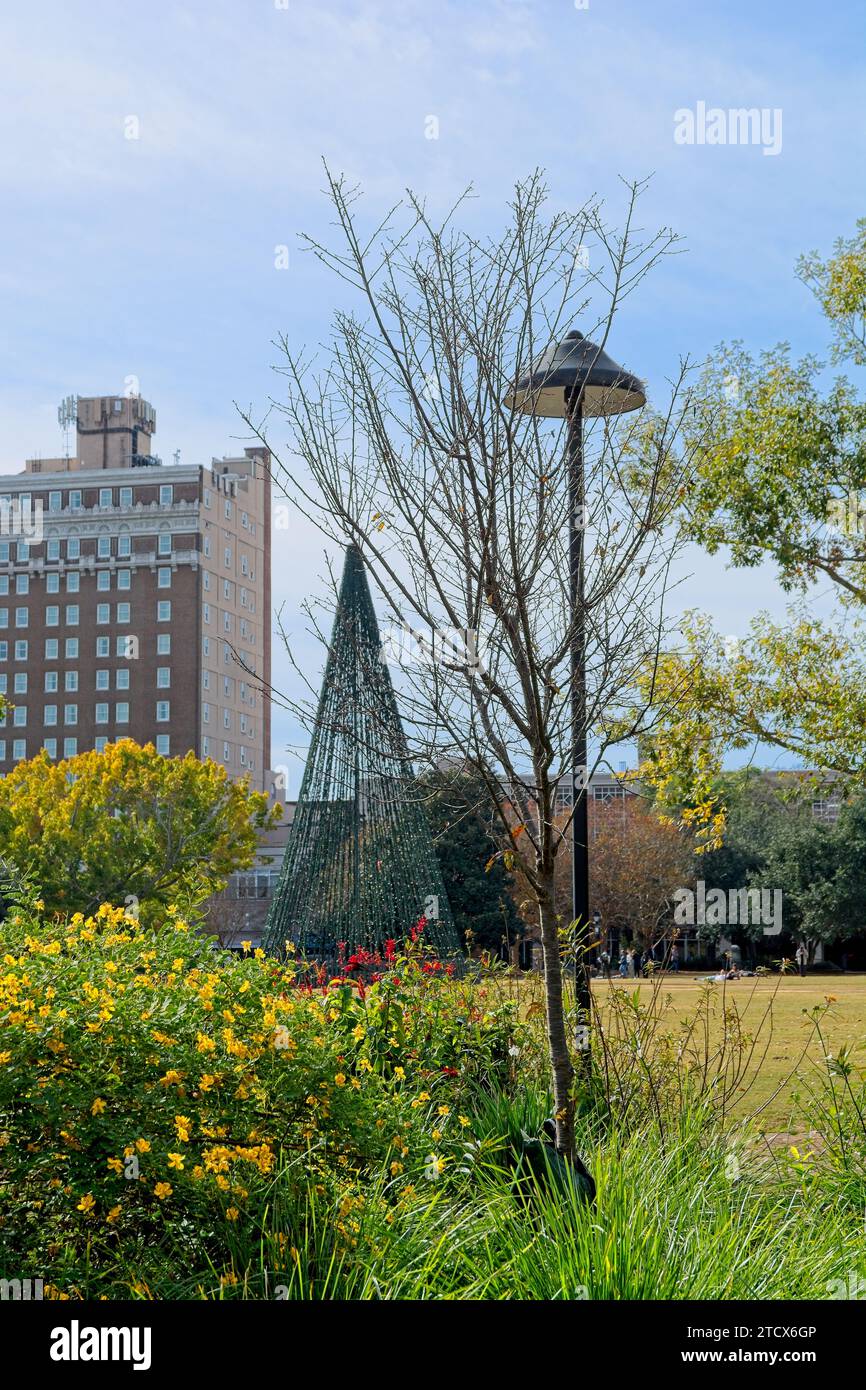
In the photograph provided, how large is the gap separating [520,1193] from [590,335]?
3.74m

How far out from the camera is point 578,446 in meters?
5.90

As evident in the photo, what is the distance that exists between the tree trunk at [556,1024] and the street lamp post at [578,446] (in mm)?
617

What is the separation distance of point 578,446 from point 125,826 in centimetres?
3311

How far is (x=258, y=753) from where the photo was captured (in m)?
108

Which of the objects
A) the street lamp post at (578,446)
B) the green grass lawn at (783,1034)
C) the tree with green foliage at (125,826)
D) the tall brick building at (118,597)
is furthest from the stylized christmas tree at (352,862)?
the tall brick building at (118,597)

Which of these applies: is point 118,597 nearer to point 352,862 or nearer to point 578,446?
point 352,862

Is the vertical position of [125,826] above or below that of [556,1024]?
above

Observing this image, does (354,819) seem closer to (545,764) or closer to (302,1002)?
(302,1002)

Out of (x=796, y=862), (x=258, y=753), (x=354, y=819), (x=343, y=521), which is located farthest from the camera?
(x=258, y=753)

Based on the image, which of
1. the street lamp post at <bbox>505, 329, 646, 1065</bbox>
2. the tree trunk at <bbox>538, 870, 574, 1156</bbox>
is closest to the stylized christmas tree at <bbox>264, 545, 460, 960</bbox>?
the street lamp post at <bbox>505, 329, 646, 1065</bbox>

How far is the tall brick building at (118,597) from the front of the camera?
97625 mm

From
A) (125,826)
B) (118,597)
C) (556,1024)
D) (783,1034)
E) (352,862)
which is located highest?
(118,597)

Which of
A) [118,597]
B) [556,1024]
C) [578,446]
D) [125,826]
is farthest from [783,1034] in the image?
[118,597]
